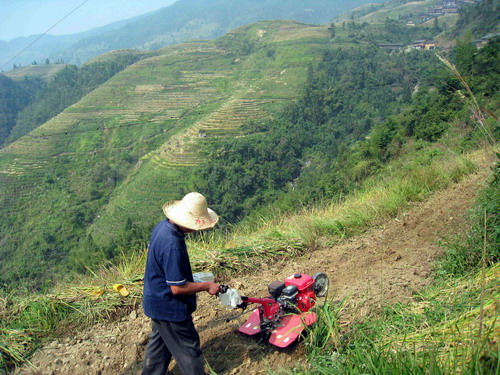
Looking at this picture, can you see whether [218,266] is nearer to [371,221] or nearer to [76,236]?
[371,221]

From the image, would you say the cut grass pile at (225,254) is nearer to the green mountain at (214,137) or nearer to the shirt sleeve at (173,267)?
the shirt sleeve at (173,267)

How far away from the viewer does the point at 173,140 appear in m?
53.1

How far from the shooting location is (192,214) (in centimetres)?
236

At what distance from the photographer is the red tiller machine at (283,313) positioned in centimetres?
269

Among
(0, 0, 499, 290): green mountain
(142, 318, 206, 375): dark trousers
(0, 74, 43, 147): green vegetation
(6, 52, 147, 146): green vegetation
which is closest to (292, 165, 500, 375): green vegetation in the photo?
(142, 318, 206, 375): dark trousers

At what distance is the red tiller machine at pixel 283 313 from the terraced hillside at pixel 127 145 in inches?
846

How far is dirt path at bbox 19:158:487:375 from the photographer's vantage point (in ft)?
9.16

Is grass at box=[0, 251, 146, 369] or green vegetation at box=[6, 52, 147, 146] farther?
green vegetation at box=[6, 52, 147, 146]

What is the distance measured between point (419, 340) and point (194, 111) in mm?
65517

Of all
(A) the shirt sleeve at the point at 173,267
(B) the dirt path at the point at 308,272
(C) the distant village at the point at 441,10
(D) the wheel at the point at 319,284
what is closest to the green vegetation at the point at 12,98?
(B) the dirt path at the point at 308,272

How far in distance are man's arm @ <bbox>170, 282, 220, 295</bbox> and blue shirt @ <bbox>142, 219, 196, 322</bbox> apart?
0.03 metres

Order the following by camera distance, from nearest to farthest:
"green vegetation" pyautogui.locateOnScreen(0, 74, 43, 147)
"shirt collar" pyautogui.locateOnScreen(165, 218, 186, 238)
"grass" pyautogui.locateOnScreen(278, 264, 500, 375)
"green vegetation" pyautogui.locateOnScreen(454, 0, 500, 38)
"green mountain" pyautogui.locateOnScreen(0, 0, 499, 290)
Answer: "grass" pyautogui.locateOnScreen(278, 264, 500, 375) < "shirt collar" pyautogui.locateOnScreen(165, 218, 186, 238) < "green mountain" pyautogui.locateOnScreen(0, 0, 499, 290) < "green vegetation" pyautogui.locateOnScreen(454, 0, 500, 38) < "green vegetation" pyautogui.locateOnScreen(0, 74, 43, 147)

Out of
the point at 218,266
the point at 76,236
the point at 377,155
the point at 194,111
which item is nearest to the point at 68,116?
the point at 194,111

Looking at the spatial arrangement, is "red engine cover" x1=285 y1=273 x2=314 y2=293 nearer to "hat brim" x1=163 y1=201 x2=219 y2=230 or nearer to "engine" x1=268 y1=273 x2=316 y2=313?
"engine" x1=268 y1=273 x2=316 y2=313
